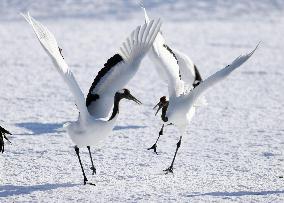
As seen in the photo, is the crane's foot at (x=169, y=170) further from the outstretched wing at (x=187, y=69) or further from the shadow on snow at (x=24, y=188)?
the outstretched wing at (x=187, y=69)

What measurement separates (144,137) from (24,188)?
8.20 feet

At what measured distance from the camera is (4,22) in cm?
2019

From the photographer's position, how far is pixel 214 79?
5.62 meters

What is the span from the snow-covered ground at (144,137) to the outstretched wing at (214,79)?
679 mm

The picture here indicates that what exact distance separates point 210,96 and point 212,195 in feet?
17.3

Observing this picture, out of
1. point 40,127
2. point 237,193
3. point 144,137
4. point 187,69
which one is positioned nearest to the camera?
point 237,193

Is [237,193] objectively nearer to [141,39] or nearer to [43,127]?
[141,39]

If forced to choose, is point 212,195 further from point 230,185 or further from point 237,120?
point 237,120

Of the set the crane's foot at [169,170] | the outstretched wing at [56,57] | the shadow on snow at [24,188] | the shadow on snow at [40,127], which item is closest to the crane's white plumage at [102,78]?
the outstretched wing at [56,57]

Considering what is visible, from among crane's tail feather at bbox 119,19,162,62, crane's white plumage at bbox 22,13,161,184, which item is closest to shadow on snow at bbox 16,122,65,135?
crane's white plumage at bbox 22,13,161,184

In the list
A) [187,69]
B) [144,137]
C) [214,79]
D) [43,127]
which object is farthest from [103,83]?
[187,69]

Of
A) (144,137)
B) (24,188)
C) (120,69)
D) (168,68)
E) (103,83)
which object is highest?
(120,69)

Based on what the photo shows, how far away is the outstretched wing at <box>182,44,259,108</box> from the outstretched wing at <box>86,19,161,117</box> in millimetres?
706

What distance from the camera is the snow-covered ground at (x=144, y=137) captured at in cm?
543
